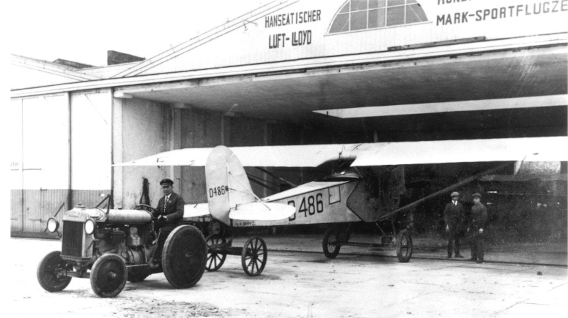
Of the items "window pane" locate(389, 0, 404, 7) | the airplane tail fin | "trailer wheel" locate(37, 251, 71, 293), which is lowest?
"trailer wheel" locate(37, 251, 71, 293)

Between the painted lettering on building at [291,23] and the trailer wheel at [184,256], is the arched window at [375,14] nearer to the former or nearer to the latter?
the painted lettering on building at [291,23]

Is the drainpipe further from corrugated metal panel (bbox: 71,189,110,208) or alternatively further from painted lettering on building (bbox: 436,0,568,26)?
painted lettering on building (bbox: 436,0,568,26)

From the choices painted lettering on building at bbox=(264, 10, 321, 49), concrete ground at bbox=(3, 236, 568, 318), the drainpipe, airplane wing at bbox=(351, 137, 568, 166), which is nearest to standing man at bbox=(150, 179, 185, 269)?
concrete ground at bbox=(3, 236, 568, 318)

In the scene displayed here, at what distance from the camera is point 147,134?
1903 cm

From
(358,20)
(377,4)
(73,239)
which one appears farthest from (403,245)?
(73,239)

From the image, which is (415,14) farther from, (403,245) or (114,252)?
(114,252)

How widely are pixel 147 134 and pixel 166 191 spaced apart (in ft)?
31.6

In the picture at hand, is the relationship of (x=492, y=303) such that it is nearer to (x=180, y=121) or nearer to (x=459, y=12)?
(x=459, y=12)

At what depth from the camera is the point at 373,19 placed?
54.1 feet

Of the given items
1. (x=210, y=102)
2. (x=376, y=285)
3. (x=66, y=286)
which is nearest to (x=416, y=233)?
(x=210, y=102)

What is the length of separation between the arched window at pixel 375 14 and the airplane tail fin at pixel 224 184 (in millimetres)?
7650

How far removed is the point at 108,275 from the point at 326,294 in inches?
129

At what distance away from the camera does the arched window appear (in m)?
16.0

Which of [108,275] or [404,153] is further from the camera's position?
[404,153]
